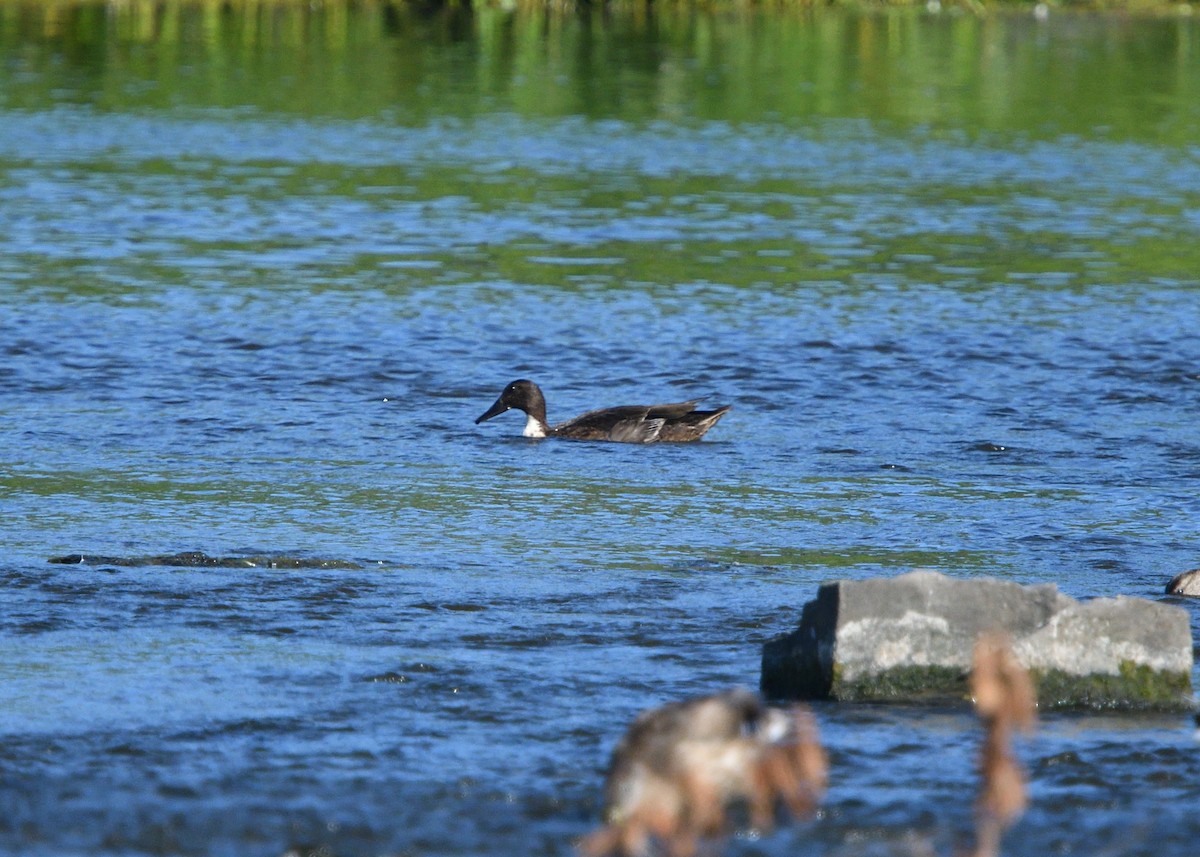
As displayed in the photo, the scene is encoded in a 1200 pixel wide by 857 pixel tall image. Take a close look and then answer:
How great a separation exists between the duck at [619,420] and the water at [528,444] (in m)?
0.29

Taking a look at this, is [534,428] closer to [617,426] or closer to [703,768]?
[617,426]

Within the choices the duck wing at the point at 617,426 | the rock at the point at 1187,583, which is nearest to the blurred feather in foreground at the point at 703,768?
the rock at the point at 1187,583

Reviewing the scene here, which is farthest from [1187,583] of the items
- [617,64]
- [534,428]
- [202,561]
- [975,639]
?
[617,64]

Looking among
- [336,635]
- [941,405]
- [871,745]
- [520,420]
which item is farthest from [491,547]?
[941,405]

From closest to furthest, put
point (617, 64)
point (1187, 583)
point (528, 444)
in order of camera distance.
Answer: point (1187, 583) → point (528, 444) → point (617, 64)

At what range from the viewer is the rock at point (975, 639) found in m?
6.80

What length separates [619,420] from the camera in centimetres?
1255

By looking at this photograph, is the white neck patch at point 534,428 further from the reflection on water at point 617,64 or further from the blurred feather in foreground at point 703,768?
the reflection on water at point 617,64

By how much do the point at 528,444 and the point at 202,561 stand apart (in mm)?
4201

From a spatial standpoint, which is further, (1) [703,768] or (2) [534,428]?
(2) [534,428]

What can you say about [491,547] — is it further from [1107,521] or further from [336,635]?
[1107,521]

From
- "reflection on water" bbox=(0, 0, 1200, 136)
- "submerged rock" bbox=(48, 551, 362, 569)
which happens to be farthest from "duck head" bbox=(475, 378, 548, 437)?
"reflection on water" bbox=(0, 0, 1200, 136)

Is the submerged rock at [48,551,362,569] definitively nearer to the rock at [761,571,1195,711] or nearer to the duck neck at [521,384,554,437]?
the rock at [761,571,1195,711]

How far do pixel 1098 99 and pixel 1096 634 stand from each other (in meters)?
31.7
